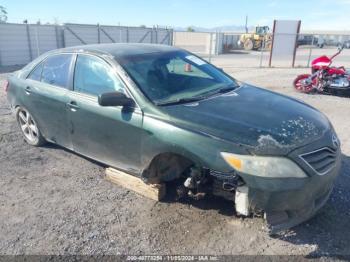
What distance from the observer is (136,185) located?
372cm

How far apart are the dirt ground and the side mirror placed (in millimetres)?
1129

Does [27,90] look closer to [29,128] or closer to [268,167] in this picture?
[29,128]

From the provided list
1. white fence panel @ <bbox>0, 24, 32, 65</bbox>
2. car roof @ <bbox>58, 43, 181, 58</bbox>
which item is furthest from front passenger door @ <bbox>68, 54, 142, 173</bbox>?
white fence panel @ <bbox>0, 24, 32, 65</bbox>

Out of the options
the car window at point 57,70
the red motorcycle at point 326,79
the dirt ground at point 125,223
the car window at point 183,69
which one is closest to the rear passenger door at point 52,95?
the car window at point 57,70

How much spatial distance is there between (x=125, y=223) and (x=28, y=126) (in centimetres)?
286

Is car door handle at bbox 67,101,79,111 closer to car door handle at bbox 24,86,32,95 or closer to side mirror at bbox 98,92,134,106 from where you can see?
side mirror at bbox 98,92,134,106

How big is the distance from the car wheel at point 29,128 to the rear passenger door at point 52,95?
0.76 ft

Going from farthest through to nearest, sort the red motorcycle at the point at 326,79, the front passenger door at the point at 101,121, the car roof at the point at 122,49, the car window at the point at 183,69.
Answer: the red motorcycle at the point at 326,79 < the car window at the point at 183,69 < the car roof at the point at 122,49 < the front passenger door at the point at 101,121

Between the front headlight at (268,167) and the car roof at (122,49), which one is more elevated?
the car roof at (122,49)

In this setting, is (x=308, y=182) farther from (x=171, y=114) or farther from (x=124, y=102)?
(x=124, y=102)

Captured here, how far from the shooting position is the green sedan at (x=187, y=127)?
264 cm

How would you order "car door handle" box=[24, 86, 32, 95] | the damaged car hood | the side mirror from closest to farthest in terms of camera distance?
the damaged car hood < the side mirror < "car door handle" box=[24, 86, 32, 95]

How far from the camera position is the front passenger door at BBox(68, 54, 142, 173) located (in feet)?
11.1

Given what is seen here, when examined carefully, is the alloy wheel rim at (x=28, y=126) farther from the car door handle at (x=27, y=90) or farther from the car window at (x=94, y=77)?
the car window at (x=94, y=77)
